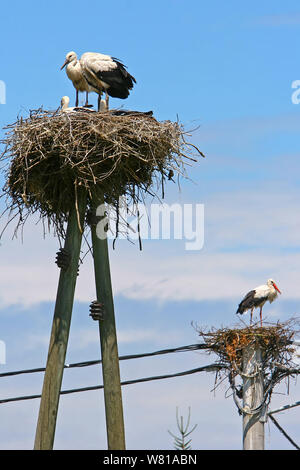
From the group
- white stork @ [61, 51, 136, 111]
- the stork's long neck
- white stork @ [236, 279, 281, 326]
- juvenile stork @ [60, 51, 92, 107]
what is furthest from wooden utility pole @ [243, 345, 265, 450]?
white stork @ [236, 279, 281, 326]

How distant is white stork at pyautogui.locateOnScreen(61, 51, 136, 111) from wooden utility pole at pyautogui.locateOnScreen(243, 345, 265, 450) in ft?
14.5

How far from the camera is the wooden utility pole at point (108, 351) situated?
25.7 feet

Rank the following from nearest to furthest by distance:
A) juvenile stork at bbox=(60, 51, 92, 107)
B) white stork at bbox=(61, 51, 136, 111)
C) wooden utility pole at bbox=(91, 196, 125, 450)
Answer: wooden utility pole at bbox=(91, 196, 125, 450) < white stork at bbox=(61, 51, 136, 111) < juvenile stork at bbox=(60, 51, 92, 107)

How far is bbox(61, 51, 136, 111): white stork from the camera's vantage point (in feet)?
36.4

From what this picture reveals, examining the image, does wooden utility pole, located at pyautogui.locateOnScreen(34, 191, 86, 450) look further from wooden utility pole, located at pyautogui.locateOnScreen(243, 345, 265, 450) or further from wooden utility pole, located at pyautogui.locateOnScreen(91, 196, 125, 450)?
wooden utility pole, located at pyautogui.locateOnScreen(243, 345, 265, 450)

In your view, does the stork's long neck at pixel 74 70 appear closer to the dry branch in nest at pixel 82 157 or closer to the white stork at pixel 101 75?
the white stork at pixel 101 75

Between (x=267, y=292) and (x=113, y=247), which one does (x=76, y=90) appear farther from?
(x=267, y=292)

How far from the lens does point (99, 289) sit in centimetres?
816

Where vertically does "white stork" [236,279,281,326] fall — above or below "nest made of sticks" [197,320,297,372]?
above

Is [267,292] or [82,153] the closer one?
[82,153]

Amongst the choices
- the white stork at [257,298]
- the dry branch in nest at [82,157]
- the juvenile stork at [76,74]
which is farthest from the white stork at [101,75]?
the white stork at [257,298]

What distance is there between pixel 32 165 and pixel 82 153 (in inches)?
19.1
